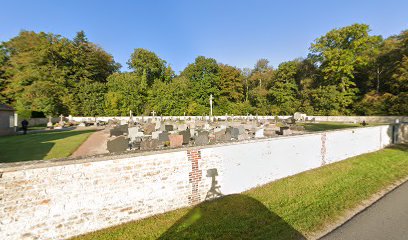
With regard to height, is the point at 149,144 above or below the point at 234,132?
below

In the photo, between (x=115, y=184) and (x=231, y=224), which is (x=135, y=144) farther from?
(x=231, y=224)

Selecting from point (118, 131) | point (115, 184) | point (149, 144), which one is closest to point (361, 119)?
point (149, 144)

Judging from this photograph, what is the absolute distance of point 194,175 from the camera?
5934 mm

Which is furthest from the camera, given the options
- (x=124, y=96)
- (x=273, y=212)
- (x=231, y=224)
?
(x=124, y=96)

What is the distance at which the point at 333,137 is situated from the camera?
10.6 m

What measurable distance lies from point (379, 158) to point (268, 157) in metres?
8.30

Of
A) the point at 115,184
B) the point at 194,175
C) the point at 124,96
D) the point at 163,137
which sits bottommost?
the point at 194,175

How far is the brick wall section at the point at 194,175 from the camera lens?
19.3 ft

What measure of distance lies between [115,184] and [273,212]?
402cm

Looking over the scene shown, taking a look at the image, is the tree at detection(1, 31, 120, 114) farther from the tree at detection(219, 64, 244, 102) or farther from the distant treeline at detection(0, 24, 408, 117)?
the tree at detection(219, 64, 244, 102)

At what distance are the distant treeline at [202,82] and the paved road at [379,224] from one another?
42249mm

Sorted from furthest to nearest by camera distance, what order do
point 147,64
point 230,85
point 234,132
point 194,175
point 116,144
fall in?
point 230,85 → point 147,64 → point 234,132 → point 116,144 → point 194,175

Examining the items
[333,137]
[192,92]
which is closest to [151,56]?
[192,92]

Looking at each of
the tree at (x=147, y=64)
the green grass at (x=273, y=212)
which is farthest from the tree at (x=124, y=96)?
the green grass at (x=273, y=212)
